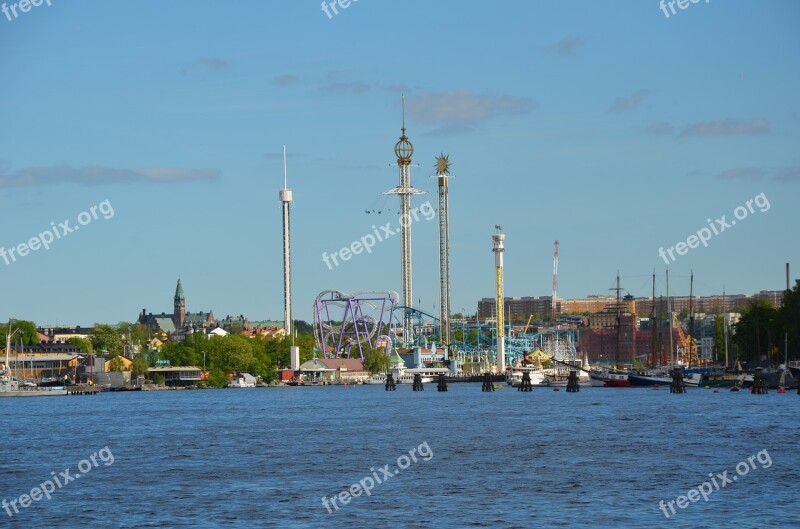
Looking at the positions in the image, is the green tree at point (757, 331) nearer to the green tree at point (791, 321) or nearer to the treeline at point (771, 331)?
the treeline at point (771, 331)

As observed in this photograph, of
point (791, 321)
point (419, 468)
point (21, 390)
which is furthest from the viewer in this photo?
point (21, 390)

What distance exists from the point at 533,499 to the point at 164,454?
28436 mm

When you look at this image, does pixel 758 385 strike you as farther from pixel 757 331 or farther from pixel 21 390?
pixel 21 390

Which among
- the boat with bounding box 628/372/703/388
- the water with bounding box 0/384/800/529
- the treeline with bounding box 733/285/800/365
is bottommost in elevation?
the water with bounding box 0/384/800/529

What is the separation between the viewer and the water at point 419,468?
46.5 metres

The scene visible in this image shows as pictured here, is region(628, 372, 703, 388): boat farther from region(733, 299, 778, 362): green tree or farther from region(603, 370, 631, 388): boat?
region(733, 299, 778, 362): green tree

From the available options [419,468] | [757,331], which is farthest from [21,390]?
[419,468]

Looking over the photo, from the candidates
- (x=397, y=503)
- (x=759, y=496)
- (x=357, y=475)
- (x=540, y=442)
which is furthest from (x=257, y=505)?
(x=540, y=442)

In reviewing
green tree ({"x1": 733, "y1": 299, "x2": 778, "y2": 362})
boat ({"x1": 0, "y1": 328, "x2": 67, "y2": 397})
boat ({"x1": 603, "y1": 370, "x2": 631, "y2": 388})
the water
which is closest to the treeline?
green tree ({"x1": 733, "y1": 299, "x2": 778, "y2": 362})

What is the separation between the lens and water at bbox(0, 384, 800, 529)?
1832 inches

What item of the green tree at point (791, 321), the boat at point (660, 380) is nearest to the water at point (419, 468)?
the green tree at point (791, 321)

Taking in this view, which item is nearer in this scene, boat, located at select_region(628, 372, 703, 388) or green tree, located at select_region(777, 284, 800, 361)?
green tree, located at select_region(777, 284, 800, 361)

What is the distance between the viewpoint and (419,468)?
60969 mm

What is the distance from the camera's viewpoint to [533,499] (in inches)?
1960
